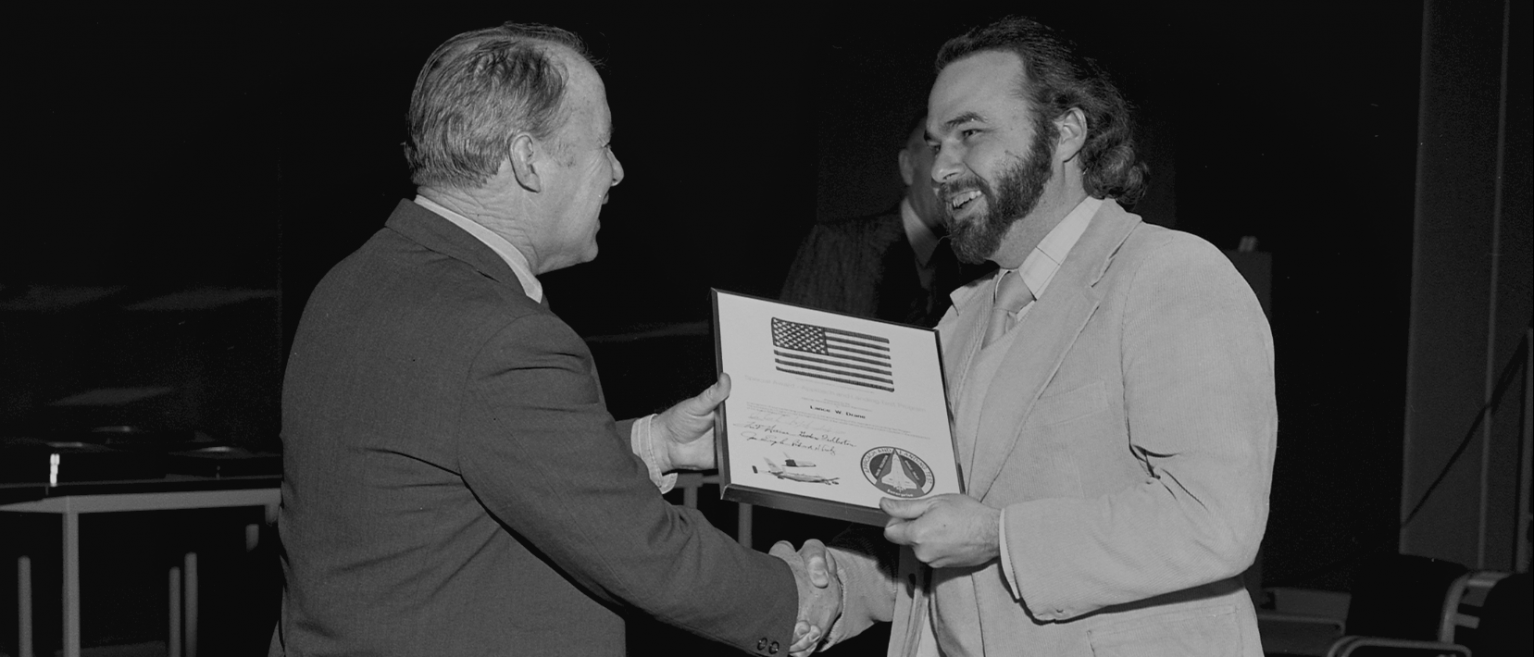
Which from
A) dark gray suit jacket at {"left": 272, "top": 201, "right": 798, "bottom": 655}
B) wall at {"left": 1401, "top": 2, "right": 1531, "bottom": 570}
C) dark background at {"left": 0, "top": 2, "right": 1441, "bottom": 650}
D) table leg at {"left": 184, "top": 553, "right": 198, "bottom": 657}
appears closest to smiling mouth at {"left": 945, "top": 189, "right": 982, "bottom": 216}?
dark gray suit jacket at {"left": 272, "top": 201, "right": 798, "bottom": 655}

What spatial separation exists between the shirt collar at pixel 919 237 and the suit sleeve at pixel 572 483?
91.4 inches

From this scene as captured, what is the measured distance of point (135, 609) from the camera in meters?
4.53

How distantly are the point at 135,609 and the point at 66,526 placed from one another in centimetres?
131

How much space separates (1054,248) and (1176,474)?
1.65 feet

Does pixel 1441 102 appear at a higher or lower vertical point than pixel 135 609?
higher

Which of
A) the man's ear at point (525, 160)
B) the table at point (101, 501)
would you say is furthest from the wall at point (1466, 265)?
the man's ear at point (525, 160)

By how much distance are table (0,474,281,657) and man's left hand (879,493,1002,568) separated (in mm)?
2212

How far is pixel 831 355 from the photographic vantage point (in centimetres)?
227

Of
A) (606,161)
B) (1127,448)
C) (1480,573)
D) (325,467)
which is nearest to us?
(325,467)

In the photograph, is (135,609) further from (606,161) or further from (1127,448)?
(1127,448)

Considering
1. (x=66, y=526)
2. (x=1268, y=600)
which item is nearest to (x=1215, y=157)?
(x=1268, y=600)

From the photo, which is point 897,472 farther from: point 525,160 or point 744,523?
point 744,523

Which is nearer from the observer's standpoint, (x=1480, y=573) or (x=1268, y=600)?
(x=1480, y=573)

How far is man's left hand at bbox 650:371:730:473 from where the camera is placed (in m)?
2.38
